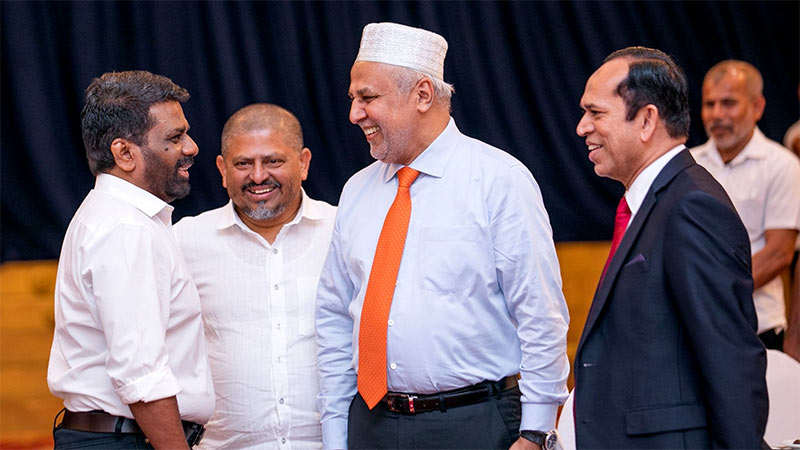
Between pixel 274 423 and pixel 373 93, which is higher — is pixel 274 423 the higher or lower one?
the lower one

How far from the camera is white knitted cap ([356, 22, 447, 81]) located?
100 inches

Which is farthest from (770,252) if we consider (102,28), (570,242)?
(102,28)

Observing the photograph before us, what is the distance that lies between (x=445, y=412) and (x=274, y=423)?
0.66 metres

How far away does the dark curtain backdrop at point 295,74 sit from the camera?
446cm

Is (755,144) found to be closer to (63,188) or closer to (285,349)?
(285,349)

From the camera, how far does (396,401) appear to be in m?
2.45

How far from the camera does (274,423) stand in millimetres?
2824

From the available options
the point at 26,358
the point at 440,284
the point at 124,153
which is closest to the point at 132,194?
the point at 124,153

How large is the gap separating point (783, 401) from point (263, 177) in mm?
1686

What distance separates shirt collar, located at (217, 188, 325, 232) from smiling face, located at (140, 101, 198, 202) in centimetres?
41

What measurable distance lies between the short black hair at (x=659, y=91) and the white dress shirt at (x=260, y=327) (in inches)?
48.6

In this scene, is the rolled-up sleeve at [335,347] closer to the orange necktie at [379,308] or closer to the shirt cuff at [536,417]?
the orange necktie at [379,308]

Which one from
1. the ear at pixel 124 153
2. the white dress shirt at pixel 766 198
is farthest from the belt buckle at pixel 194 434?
the white dress shirt at pixel 766 198

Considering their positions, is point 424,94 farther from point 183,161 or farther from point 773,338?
point 773,338
